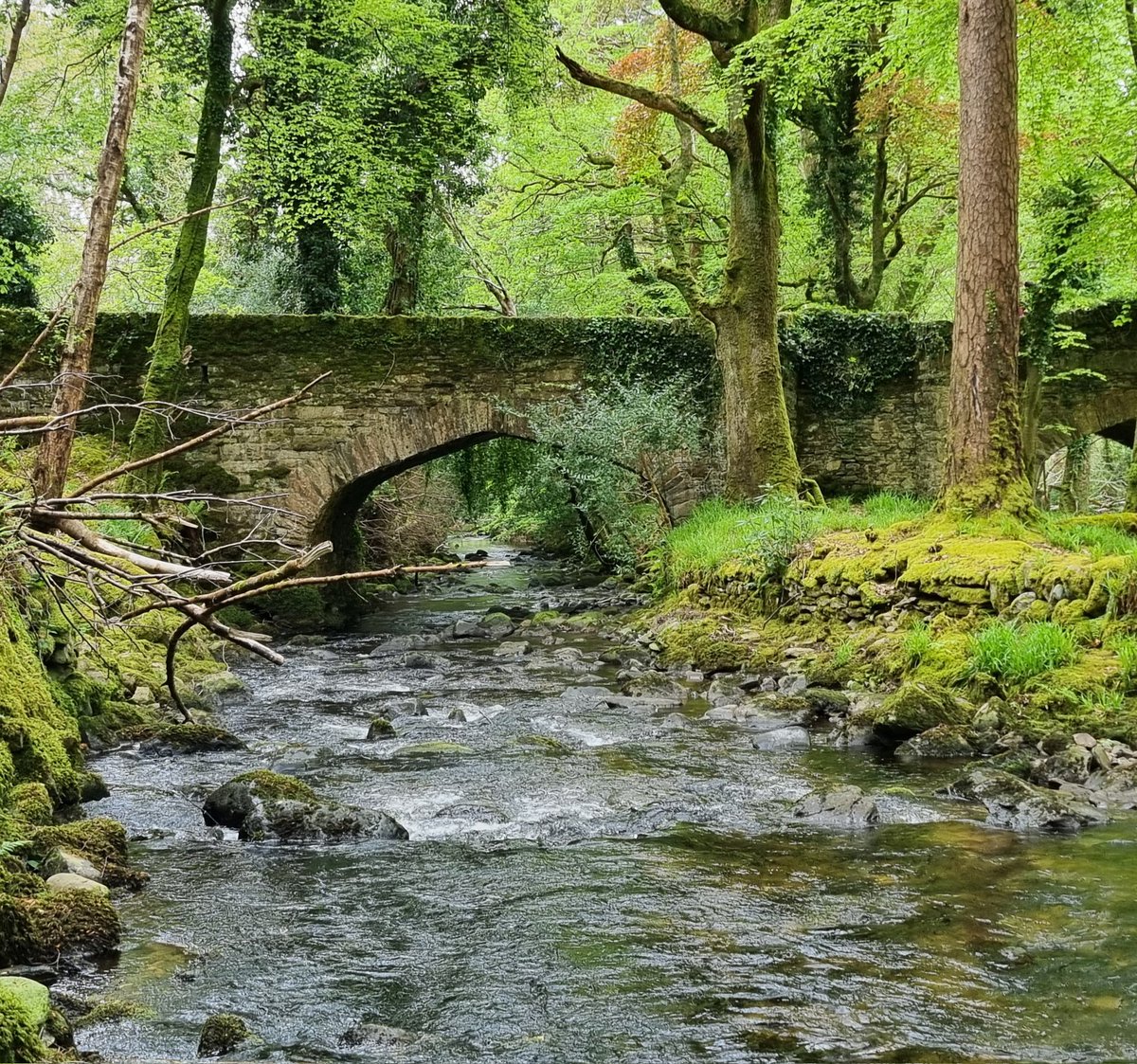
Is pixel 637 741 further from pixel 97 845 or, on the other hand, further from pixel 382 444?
pixel 382 444

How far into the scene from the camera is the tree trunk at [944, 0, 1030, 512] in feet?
25.4

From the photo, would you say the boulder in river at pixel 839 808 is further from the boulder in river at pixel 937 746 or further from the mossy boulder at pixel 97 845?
the mossy boulder at pixel 97 845

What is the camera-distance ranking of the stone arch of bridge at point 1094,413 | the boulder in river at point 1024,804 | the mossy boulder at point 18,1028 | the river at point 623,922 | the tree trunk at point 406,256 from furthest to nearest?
the tree trunk at point 406,256 < the stone arch of bridge at point 1094,413 < the boulder in river at point 1024,804 < the river at point 623,922 < the mossy boulder at point 18,1028

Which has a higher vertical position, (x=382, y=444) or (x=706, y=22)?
(x=706, y=22)

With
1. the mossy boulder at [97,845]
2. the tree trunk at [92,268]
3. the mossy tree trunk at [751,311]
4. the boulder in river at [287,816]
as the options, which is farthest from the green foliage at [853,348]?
the mossy boulder at [97,845]

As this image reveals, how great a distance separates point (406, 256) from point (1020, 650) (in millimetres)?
14951

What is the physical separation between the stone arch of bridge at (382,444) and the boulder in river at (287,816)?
9.21 metres

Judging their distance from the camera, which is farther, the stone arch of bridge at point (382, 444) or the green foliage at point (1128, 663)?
the stone arch of bridge at point (382, 444)

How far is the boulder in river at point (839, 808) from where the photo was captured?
4656 mm

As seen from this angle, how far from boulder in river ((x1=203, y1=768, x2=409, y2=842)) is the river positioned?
102 mm

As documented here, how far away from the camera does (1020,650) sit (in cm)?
624

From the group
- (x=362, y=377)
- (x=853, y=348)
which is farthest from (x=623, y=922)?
(x=853, y=348)

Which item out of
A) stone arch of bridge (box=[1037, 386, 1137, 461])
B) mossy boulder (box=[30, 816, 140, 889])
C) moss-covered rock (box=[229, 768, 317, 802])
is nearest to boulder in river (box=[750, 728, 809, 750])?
moss-covered rock (box=[229, 768, 317, 802])

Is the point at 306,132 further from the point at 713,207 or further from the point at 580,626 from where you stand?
the point at 580,626
